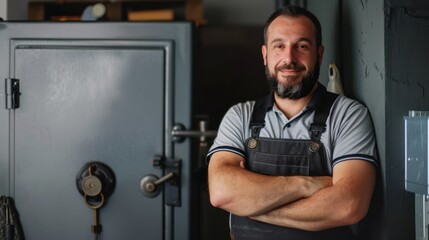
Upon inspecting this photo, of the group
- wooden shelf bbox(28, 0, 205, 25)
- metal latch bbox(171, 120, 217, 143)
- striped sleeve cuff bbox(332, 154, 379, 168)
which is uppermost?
wooden shelf bbox(28, 0, 205, 25)

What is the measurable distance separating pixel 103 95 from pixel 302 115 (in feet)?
2.58

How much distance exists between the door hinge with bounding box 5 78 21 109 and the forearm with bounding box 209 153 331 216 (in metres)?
0.92

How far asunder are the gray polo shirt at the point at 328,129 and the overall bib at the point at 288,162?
21 mm

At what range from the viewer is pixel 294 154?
1.35m

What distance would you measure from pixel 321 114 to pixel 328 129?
0.18ft

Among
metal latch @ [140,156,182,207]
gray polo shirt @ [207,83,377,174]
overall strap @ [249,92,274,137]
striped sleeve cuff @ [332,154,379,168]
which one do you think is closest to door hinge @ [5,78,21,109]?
metal latch @ [140,156,182,207]

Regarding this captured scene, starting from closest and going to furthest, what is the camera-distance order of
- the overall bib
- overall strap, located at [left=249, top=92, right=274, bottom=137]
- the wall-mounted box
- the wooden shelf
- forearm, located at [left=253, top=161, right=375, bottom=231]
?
the wall-mounted box → forearm, located at [left=253, top=161, right=375, bottom=231] → the overall bib → overall strap, located at [left=249, top=92, right=274, bottom=137] → the wooden shelf

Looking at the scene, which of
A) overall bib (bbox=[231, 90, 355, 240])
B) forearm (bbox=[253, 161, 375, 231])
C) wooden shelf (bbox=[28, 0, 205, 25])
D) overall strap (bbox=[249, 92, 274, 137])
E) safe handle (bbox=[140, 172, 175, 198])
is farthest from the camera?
wooden shelf (bbox=[28, 0, 205, 25])

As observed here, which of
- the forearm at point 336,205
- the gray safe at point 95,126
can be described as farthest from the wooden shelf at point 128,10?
the forearm at point 336,205

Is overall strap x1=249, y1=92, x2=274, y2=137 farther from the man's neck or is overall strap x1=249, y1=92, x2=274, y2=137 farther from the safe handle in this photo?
the safe handle

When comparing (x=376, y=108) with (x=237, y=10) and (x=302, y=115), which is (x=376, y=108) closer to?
(x=302, y=115)

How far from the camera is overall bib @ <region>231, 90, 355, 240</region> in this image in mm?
1326

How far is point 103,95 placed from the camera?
68.4 inches

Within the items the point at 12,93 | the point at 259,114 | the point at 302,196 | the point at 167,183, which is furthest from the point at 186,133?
the point at 12,93
